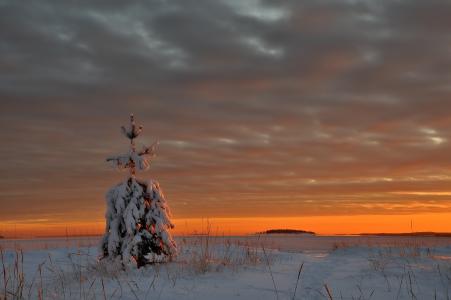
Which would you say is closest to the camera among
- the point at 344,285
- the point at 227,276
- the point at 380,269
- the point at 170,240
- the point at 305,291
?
the point at 305,291

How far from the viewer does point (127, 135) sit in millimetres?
12680

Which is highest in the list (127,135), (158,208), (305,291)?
(127,135)

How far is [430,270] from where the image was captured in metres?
8.78

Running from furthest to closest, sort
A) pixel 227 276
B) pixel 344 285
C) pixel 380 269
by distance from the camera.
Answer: pixel 380 269 < pixel 227 276 < pixel 344 285

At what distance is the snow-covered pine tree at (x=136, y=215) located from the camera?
12.3 metres

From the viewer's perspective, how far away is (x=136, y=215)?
12.3m

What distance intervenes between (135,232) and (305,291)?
6.57m

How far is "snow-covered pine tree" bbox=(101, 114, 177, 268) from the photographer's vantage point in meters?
12.3

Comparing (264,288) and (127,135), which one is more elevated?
A: (127,135)

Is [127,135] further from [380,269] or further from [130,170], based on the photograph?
[380,269]

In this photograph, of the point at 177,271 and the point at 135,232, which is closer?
the point at 177,271

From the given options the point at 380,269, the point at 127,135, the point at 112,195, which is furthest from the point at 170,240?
the point at 380,269

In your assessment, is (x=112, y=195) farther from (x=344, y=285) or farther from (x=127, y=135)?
(x=344, y=285)

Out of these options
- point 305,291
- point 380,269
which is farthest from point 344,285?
point 380,269
